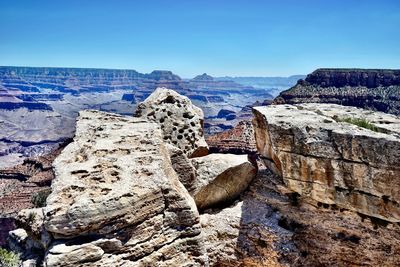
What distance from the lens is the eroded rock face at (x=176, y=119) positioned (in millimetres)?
19594

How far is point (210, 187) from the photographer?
17.9 m

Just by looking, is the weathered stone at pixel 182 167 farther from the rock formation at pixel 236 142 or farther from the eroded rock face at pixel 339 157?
the rock formation at pixel 236 142

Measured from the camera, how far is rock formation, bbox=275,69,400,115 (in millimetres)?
135125

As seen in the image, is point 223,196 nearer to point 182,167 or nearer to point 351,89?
point 182,167

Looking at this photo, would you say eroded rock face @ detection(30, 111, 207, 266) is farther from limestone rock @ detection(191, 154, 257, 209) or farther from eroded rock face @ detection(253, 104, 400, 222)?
eroded rock face @ detection(253, 104, 400, 222)

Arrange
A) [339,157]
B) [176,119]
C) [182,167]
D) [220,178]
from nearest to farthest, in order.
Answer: [339,157]
[182,167]
[220,178]
[176,119]

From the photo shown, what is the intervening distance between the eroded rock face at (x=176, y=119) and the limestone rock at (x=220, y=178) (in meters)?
1.42

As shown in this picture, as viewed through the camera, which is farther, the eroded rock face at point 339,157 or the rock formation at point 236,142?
the rock formation at point 236,142

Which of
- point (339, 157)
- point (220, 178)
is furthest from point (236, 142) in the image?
point (339, 157)

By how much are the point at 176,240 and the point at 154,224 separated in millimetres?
1033

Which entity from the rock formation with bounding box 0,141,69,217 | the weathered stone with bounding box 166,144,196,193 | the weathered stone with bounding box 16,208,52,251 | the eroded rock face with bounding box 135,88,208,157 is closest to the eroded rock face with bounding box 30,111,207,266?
the weathered stone with bounding box 166,144,196,193

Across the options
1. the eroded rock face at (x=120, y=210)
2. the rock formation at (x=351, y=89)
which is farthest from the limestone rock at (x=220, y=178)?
the rock formation at (x=351, y=89)

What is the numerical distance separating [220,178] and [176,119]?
150 inches

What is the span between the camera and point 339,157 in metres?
15.2
